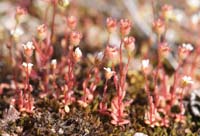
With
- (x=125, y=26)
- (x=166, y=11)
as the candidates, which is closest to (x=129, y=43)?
(x=125, y=26)

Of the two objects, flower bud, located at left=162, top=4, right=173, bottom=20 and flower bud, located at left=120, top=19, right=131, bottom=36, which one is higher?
flower bud, located at left=162, top=4, right=173, bottom=20

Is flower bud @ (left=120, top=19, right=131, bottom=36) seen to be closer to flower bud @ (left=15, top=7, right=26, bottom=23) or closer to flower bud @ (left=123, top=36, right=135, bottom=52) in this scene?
flower bud @ (left=123, top=36, right=135, bottom=52)

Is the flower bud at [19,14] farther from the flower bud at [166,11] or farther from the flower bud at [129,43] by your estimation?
the flower bud at [166,11]

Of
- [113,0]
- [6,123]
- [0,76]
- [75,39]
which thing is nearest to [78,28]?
[113,0]

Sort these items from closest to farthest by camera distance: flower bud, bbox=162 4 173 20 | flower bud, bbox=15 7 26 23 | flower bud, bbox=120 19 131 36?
flower bud, bbox=120 19 131 36
flower bud, bbox=15 7 26 23
flower bud, bbox=162 4 173 20

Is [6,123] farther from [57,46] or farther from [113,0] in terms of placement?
[113,0]

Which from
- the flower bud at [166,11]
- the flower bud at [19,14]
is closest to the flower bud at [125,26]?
the flower bud at [166,11]

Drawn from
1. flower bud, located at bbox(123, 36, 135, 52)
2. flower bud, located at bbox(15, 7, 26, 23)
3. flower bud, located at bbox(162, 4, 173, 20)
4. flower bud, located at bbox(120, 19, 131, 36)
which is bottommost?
flower bud, located at bbox(123, 36, 135, 52)

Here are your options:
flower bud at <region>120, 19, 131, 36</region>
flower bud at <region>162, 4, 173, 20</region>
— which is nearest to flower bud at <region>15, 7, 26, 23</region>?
flower bud at <region>120, 19, 131, 36</region>

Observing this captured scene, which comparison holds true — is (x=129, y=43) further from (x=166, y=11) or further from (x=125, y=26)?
(x=166, y=11)

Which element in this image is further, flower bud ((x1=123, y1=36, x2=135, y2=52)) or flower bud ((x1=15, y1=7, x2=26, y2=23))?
flower bud ((x1=15, y1=7, x2=26, y2=23))

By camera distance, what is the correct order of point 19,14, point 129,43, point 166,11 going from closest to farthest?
point 129,43 < point 19,14 < point 166,11
